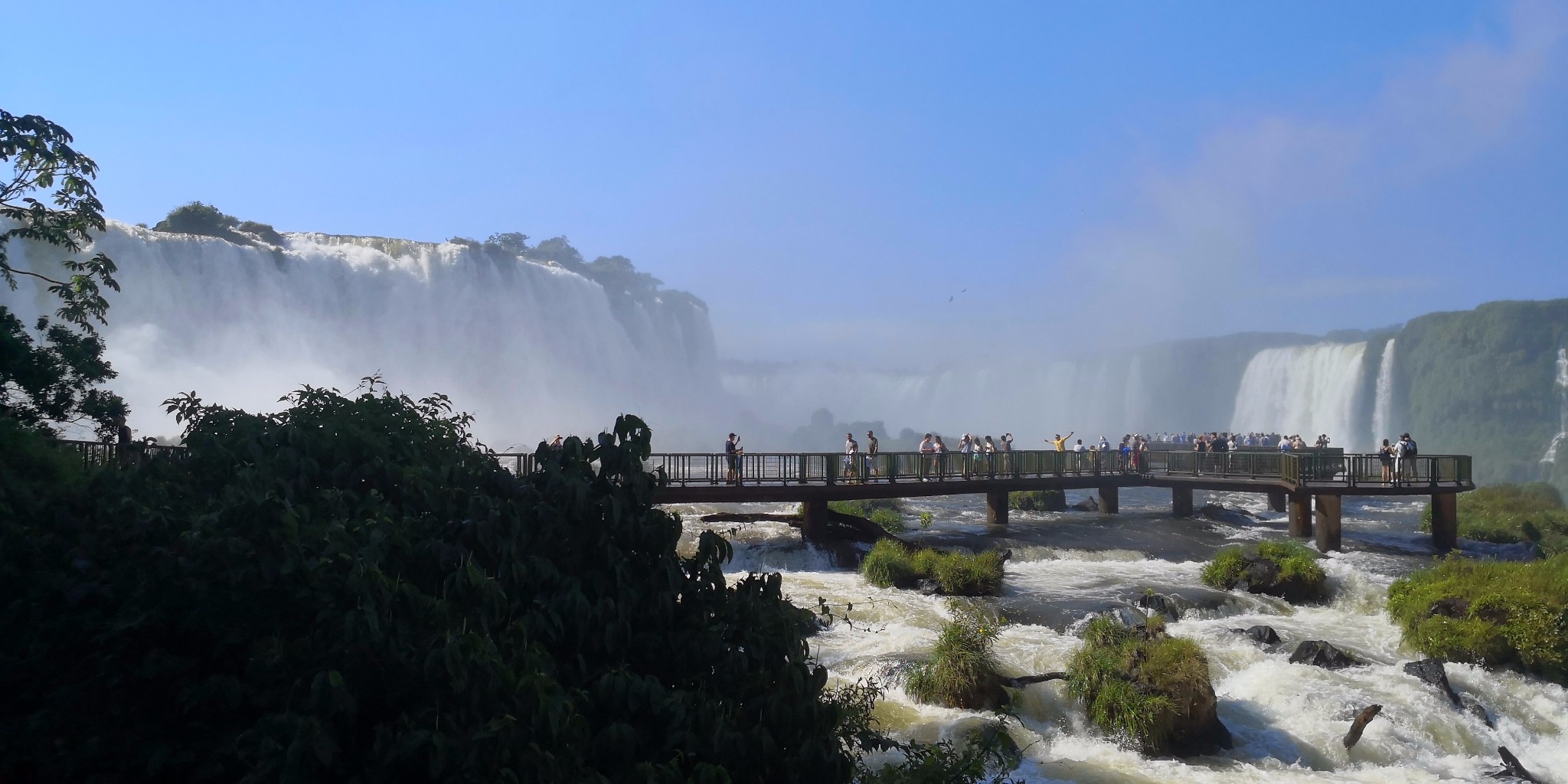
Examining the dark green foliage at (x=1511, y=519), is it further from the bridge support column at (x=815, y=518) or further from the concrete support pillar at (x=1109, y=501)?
the bridge support column at (x=815, y=518)

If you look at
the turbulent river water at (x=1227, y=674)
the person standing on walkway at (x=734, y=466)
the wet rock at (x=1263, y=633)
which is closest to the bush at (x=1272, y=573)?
the turbulent river water at (x=1227, y=674)

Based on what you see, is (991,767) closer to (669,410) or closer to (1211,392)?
(669,410)

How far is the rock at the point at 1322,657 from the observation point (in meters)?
12.4

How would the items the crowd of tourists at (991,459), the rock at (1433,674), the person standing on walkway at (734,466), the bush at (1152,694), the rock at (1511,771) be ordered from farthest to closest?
the crowd of tourists at (991,459) < the person standing on walkway at (734,466) < the rock at (1433,674) < the bush at (1152,694) < the rock at (1511,771)

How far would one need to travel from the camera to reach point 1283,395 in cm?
6812

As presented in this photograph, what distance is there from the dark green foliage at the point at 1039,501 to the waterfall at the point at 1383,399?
43.6 m

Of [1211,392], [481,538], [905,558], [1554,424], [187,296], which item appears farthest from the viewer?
[1211,392]

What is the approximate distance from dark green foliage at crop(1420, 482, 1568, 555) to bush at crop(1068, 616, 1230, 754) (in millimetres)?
15309

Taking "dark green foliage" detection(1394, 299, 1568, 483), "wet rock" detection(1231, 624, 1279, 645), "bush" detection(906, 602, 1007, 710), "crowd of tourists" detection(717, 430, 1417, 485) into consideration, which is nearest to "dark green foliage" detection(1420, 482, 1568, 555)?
"crowd of tourists" detection(717, 430, 1417, 485)

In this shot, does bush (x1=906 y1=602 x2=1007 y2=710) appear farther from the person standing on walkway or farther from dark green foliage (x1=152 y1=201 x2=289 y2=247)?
dark green foliage (x1=152 y1=201 x2=289 y2=247)

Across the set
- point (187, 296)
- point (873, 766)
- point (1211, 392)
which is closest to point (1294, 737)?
point (873, 766)

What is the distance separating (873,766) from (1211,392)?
10621cm

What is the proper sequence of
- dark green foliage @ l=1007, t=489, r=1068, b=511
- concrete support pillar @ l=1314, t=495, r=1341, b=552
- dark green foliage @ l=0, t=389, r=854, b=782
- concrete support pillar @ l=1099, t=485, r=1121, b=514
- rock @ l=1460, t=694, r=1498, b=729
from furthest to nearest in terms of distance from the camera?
dark green foliage @ l=1007, t=489, r=1068, b=511, concrete support pillar @ l=1099, t=485, r=1121, b=514, concrete support pillar @ l=1314, t=495, r=1341, b=552, rock @ l=1460, t=694, r=1498, b=729, dark green foliage @ l=0, t=389, r=854, b=782

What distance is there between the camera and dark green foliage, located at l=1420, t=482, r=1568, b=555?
2378 centimetres
